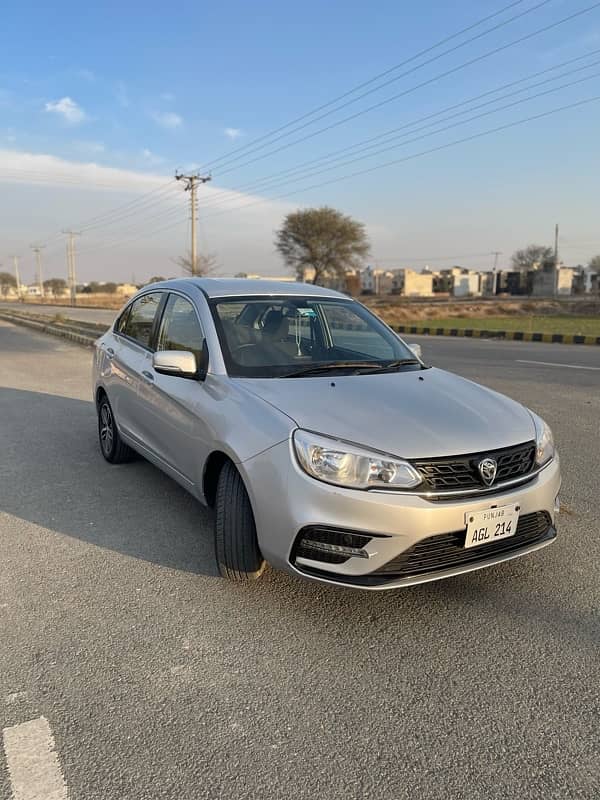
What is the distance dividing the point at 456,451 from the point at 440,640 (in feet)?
2.76

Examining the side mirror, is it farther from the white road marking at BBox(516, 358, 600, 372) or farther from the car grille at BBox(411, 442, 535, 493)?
the white road marking at BBox(516, 358, 600, 372)

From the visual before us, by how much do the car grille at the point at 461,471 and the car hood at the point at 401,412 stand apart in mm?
32

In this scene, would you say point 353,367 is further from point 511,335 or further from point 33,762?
point 511,335

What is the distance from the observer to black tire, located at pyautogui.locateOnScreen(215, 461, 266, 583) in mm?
2979

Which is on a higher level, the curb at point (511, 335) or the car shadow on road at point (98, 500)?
the curb at point (511, 335)

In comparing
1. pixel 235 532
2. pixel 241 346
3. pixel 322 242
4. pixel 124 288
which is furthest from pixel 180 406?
pixel 124 288

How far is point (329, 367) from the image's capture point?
3.62 meters

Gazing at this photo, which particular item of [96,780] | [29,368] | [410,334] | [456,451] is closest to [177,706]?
[96,780]

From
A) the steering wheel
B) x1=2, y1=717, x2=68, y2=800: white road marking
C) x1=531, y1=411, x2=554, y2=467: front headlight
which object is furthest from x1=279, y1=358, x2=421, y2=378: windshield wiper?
x1=2, y1=717, x2=68, y2=800: white road marking

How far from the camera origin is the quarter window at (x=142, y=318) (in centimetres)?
473

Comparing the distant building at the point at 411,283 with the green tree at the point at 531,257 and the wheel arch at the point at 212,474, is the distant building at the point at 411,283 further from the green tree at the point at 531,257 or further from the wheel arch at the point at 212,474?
the wheel arch at the point at 212,474

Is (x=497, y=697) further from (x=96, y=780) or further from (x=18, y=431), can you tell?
(x=18, y=431)

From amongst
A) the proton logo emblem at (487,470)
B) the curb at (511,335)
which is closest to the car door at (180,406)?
the proton logo emblem at (487,470)

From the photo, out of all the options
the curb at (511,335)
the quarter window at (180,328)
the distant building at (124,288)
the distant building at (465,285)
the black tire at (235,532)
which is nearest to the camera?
the black tire at (235,532)
